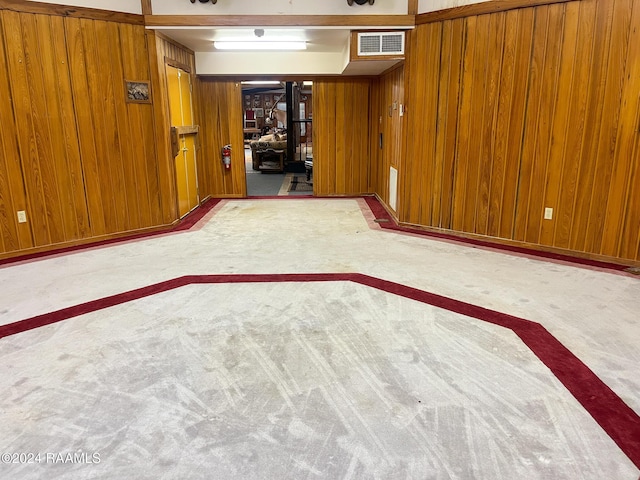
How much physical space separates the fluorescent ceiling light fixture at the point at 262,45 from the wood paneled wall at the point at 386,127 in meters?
1.41

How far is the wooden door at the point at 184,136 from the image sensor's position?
5984 mm

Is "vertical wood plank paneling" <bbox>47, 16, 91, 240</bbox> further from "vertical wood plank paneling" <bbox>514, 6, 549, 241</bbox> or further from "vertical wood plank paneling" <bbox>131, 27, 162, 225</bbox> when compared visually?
"vertical wood plank paneling" <bbox>514, 6, 549, 241</bbox>

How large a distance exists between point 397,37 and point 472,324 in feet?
12.3

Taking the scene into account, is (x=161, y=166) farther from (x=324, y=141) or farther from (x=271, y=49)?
(x=324, y=141)

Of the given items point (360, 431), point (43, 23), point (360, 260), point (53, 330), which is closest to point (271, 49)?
point (43, 23)

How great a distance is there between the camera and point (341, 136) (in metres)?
7.88

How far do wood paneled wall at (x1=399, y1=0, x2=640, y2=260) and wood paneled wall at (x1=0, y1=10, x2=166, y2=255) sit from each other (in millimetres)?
3267

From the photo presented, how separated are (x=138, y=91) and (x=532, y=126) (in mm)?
4376

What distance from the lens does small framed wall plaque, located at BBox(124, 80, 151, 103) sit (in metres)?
5.13

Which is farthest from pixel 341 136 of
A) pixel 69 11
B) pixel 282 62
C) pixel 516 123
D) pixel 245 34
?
pixel 69 11

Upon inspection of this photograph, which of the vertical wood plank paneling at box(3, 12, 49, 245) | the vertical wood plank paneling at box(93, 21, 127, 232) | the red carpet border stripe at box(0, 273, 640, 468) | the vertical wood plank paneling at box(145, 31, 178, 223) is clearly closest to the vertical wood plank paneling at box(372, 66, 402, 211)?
the red carpet border stripe at box(0, 273, 640, 468)

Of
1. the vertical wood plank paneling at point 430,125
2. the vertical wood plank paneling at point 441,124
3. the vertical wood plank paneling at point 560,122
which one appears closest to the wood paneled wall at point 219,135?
the vertical wood plank paneling at point 430,125

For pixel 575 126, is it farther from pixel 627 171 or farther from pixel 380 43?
pixel 380 43

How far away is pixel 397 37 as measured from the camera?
5281 mm
